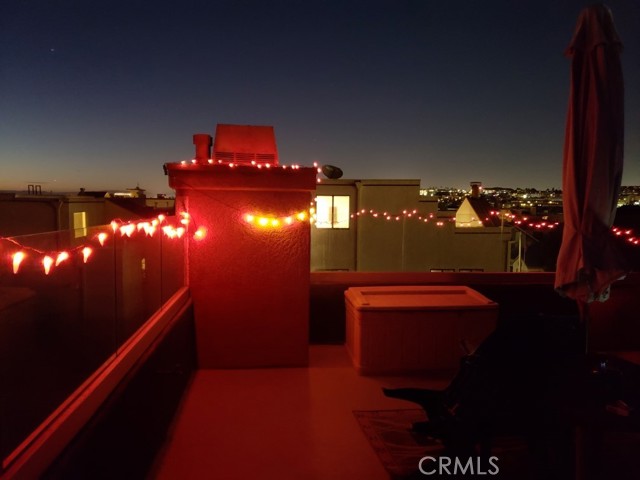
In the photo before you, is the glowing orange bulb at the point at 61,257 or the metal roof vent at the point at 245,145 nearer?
the glowing orange bulb at the point at 61,257

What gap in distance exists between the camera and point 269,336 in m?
5.55

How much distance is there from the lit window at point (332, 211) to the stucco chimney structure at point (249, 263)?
10.2 meters

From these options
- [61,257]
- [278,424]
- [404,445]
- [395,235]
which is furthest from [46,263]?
[395,235]

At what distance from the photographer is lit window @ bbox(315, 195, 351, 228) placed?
1564cm

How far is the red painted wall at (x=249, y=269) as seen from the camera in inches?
211

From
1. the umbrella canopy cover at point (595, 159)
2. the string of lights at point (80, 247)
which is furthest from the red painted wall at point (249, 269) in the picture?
the umbrella canopy cover at point (595, 159)

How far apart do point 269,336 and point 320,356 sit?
78cm

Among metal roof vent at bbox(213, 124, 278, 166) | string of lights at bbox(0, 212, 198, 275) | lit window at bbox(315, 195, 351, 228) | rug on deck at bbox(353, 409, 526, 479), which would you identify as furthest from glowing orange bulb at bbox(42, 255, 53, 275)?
lit window at bbox(315, 195, 351, 228)

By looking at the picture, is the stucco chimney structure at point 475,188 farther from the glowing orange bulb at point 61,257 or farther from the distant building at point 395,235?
the glowing orange bulb at point 61,257

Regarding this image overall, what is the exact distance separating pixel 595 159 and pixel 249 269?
3598 millimetres

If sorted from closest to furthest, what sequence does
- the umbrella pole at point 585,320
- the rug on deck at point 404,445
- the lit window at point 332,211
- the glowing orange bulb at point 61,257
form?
the glowing orange bulb at point 61,257
the rug on deck at point 404,445
the umbrella pole at point 585,320
the lit window at point 332,211

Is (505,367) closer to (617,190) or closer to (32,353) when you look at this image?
(617,190)

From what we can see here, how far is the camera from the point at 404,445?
12.3 feet

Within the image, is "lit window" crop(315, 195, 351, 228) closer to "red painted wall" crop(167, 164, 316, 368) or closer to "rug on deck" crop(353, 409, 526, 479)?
"red painted wall" crop(167, 164, 316, 368)
